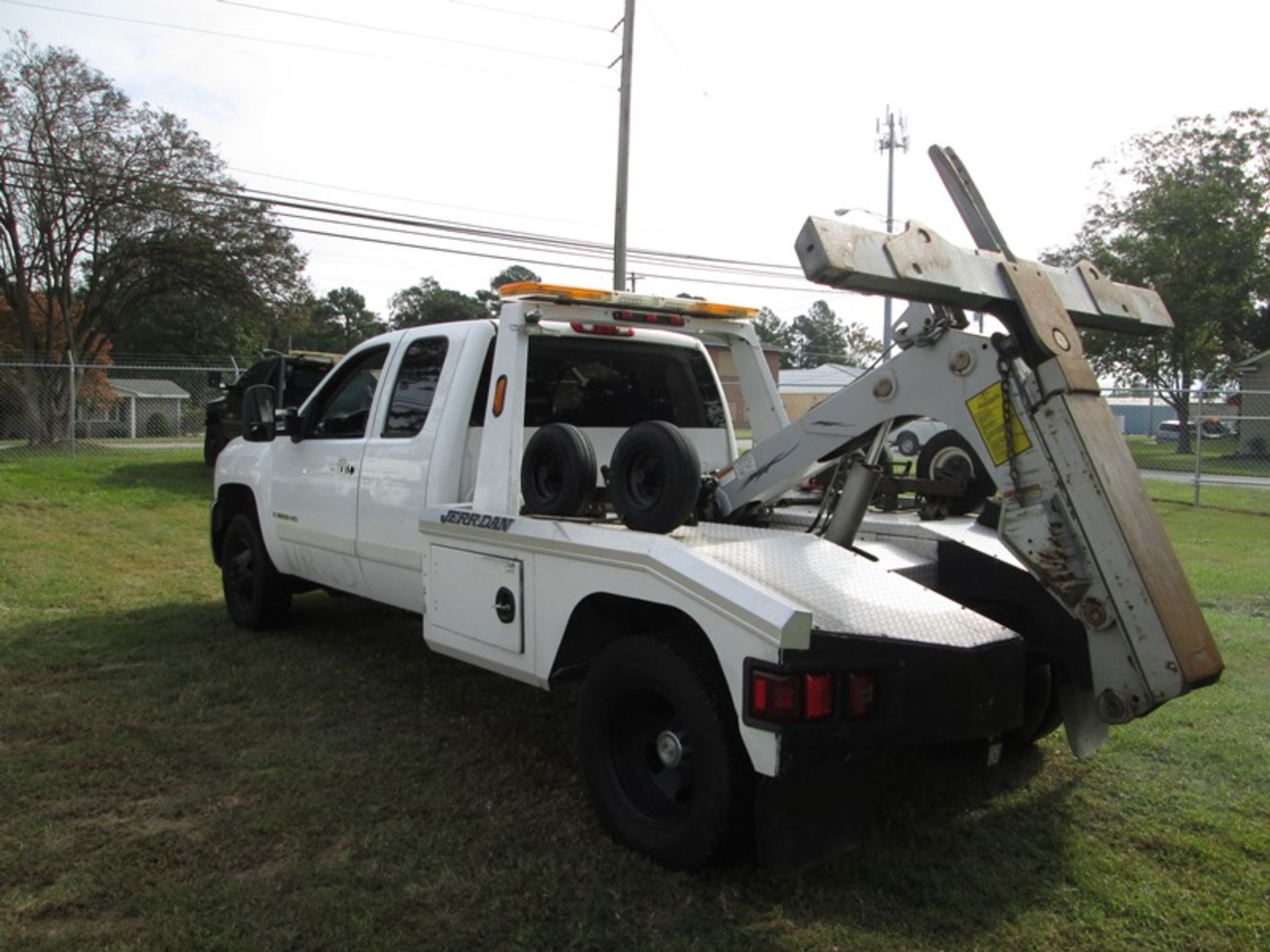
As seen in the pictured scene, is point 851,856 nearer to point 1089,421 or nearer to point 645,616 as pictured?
point 645,616

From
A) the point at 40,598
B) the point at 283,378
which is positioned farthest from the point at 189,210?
the point at 40,598

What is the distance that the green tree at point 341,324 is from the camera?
253 ft

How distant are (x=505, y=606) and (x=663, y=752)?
1.00 meters

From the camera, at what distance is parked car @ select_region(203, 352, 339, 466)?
41.9 ft

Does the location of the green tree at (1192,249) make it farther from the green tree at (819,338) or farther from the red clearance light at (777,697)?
the green tree at (819,338)

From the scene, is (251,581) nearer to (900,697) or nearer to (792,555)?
(792,555)

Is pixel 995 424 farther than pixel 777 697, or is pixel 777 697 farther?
pixel 995 424

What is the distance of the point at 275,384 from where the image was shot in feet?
42.1

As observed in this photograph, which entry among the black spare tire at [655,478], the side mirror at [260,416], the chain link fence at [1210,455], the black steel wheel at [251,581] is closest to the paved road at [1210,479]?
the chain link fence at [1210,455]

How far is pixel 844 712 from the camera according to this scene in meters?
2.93

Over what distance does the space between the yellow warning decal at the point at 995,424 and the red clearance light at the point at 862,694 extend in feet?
2.86

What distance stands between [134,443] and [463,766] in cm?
1847

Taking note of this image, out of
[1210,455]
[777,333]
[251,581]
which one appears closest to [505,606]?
[251,581]

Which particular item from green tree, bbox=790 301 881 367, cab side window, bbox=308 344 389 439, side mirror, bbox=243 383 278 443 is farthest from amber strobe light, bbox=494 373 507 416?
green tree, bbox=790 301 881 367
